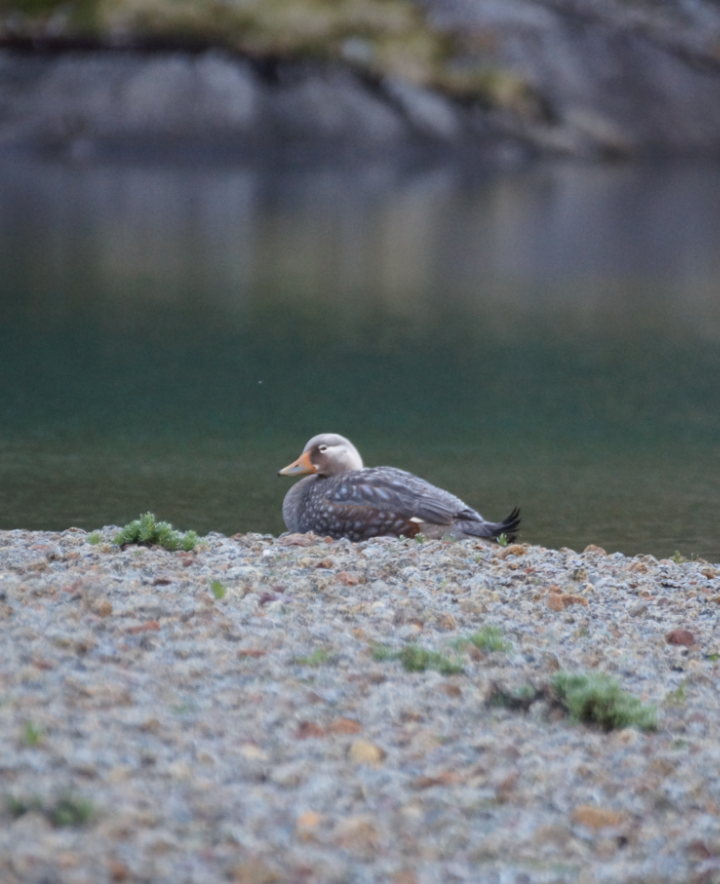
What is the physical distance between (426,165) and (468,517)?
65283mm

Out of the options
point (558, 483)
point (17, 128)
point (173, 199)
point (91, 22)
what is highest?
point (91, 22)

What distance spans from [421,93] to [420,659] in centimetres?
6648

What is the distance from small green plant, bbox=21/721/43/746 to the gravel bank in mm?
33

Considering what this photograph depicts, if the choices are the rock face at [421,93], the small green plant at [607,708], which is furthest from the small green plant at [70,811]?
the rock face at [421,93]

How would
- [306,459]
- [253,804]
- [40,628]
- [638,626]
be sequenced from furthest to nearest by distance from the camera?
[306,459], [638,626], [40,628], [253,804]

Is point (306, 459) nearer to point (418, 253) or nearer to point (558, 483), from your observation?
point (558, 483)

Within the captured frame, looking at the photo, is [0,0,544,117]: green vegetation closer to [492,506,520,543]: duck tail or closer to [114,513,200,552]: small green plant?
[492,506,520,543]: duck tail

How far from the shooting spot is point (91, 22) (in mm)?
70250

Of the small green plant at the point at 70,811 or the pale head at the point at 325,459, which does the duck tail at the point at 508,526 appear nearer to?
the pale head at the point at 325,459

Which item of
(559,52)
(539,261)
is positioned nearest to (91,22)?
(559,52)

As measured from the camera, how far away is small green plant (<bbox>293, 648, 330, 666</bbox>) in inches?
249

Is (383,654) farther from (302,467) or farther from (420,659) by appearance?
(302,467)

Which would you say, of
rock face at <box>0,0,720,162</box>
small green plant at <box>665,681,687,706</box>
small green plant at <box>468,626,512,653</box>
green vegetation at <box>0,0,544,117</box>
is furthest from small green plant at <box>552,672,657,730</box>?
green vegetation at <box>0,0,544,117</box>

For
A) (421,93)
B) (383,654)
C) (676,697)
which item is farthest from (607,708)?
(421,93)
